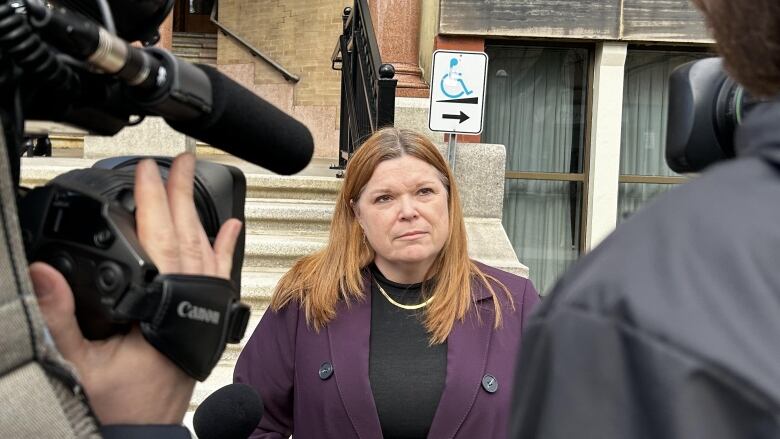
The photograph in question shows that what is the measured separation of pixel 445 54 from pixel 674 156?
5.27 meters

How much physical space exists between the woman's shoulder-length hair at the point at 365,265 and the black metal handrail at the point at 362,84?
268 centimetres

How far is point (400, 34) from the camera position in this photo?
862cm

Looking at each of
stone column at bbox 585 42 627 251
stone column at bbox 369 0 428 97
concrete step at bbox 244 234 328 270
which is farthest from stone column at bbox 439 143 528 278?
stone column at bbox 585 42 627 251

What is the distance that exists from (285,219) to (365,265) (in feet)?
11.4

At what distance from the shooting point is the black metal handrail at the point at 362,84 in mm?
6102

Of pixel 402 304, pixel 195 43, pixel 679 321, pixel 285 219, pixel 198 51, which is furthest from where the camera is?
pixel 195 43

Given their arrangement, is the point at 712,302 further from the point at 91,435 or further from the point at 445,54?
the point at 445,54

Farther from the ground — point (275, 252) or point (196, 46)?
point (196, 46)

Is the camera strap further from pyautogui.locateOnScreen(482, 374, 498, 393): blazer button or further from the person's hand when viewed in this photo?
pyautogui.locateOnScreen(482, 374, 498, 393): blazer button

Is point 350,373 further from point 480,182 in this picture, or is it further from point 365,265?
point 480,182

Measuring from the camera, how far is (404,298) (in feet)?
8.90

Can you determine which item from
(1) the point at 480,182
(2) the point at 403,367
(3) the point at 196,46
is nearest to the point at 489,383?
(2) the point at 403,367

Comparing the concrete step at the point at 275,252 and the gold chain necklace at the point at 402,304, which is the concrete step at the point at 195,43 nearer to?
the concrete step at the point at 275,252

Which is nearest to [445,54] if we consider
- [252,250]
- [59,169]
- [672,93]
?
[252,250]
